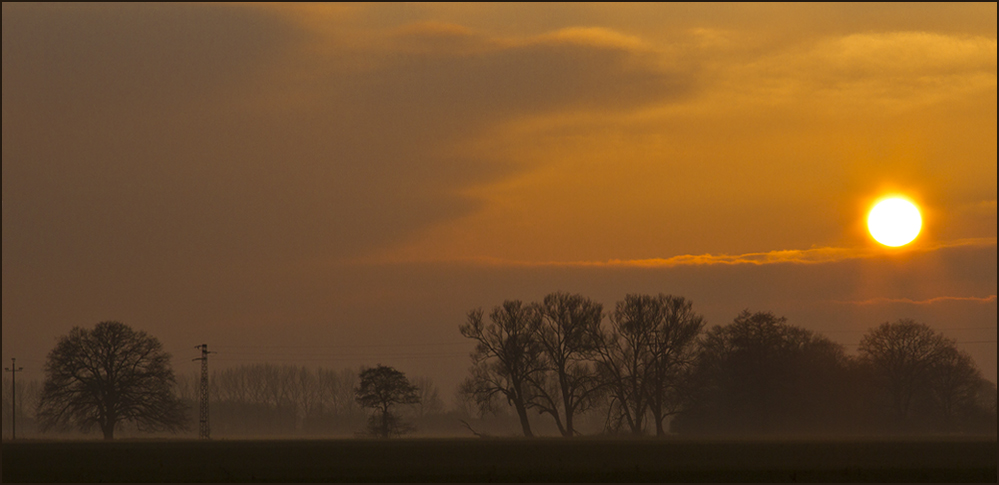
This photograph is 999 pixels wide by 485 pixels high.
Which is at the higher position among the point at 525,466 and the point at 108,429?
the point at 108,429

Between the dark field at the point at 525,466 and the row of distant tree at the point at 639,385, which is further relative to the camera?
the row of distant tree at the point at 639,385

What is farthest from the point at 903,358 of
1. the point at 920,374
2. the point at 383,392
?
the point at 383,392

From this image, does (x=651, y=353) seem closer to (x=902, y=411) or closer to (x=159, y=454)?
(x=902, y=411)

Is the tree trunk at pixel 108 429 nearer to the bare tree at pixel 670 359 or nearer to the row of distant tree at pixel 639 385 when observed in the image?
A: the row of distant tree at pixel 639 385

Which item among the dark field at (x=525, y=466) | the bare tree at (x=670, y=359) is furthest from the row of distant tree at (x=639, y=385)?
the dark field at (x=525, y=466)

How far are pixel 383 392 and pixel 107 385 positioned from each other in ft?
95.2

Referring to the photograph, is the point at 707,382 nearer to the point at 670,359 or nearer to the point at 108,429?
the point at 670,359

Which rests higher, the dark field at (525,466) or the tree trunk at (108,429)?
the tree trunk at (108,429)

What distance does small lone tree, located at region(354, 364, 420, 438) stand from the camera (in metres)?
100

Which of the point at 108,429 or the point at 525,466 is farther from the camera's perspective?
the point at 108,429

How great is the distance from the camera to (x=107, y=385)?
101812mm

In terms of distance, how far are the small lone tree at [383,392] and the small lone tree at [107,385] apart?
19673 mm

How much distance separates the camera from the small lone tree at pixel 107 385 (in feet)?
329

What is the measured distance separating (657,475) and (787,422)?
66228mm
